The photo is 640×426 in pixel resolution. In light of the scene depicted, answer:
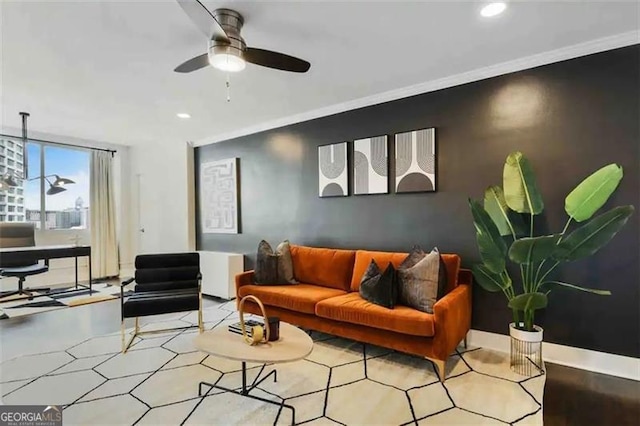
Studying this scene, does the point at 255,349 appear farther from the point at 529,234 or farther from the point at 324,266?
the point at 529,234

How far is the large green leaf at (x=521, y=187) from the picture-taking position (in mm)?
2555

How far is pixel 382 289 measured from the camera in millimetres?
2906

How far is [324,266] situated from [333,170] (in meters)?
1.17

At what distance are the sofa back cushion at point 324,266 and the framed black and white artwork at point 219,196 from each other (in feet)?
5.50

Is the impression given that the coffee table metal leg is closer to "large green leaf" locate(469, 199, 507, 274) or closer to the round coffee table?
the round coffee table

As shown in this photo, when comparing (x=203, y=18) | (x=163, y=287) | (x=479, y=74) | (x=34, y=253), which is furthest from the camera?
(x=34, y=253)

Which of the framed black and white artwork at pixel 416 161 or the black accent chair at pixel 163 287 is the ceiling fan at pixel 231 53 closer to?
the framed black and white artwork at pixel 416 161

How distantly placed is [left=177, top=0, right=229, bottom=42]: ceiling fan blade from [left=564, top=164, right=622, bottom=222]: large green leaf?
→ 98.0 inches

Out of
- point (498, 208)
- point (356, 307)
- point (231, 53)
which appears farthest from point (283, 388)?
point (231, 53)

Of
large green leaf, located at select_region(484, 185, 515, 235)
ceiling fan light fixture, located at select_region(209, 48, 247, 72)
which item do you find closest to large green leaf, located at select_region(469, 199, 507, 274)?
large green leaf, located at select_region(484, 185, 515, 235)

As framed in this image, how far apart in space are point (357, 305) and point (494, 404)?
1.16 m

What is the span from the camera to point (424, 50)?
2787mm

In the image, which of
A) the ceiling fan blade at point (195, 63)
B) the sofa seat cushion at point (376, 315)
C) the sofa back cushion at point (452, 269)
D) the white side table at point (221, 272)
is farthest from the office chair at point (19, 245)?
the sofa back cushion at point (452, 269)

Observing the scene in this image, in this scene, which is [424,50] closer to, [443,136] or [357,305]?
[443,136]
